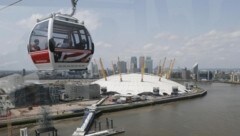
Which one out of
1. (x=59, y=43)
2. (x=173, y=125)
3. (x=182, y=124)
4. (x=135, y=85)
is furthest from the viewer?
(x=135, y=85)

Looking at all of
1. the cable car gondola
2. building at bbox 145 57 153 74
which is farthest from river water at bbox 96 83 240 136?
building at bbox 145 57 153 74

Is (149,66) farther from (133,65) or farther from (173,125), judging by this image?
(173,125)

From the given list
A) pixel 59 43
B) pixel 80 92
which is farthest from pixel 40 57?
pixel 80 92

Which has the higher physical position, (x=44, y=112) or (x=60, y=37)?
(x=60, y=37)

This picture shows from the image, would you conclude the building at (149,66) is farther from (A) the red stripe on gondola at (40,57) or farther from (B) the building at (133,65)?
(A) the red stripe on gondola at (40,57)

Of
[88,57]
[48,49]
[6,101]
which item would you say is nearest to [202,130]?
[88,57]

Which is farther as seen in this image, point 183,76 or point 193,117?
point 183,76

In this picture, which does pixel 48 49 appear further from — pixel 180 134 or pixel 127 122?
pixel 127 122

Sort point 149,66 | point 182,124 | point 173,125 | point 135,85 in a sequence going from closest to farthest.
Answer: point 173,125, point 182,124, point 135,85, point 149,66
